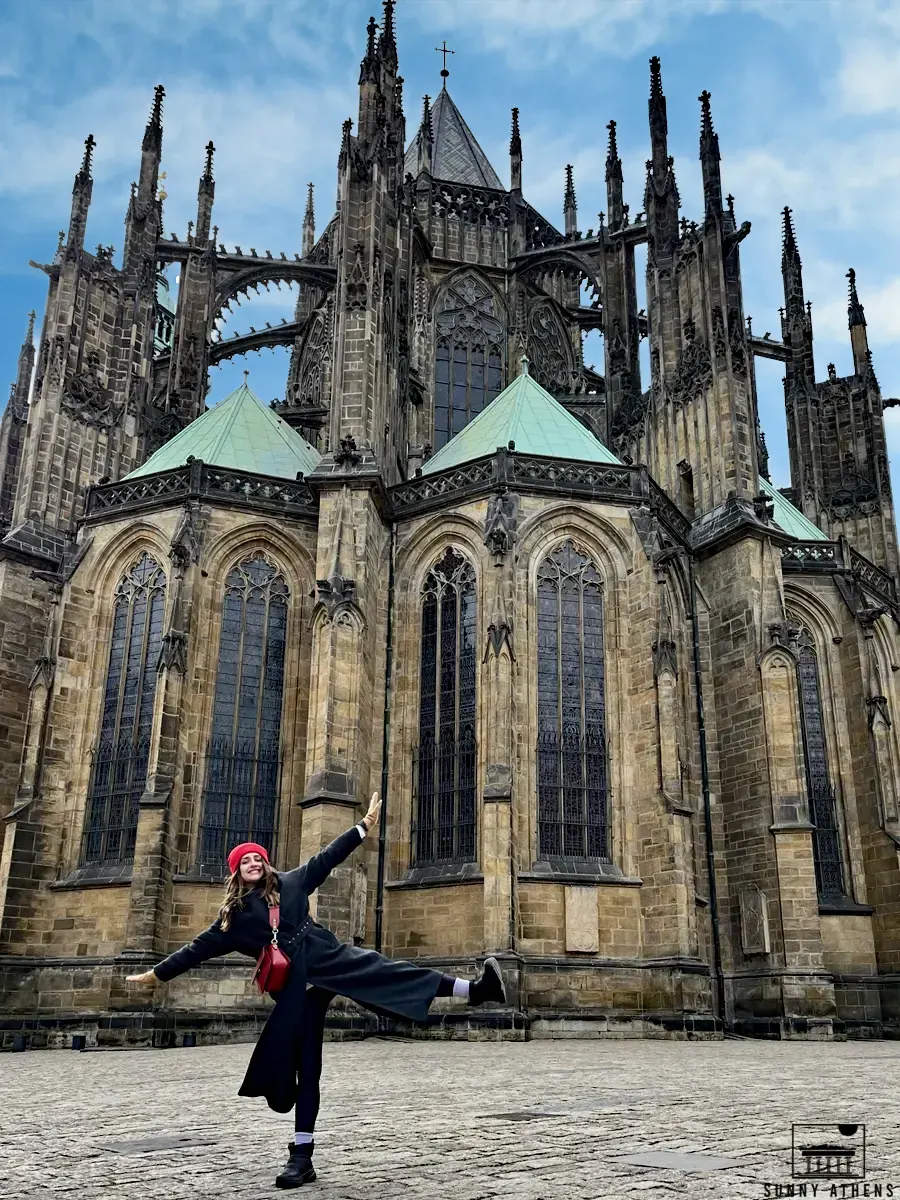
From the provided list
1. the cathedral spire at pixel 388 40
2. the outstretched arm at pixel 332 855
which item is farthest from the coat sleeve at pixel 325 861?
the cathedral spire at pixel 388 40

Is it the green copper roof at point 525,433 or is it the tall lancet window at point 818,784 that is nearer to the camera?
the green copper roof at point 525,433

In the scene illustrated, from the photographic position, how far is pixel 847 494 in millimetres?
34688

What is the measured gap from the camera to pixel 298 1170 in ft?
16.9

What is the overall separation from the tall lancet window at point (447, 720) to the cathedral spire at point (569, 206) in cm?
2239

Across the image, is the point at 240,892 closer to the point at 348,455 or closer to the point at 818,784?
the point at 348,455

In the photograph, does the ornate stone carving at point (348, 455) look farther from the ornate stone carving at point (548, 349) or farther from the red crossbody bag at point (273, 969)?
the red crossbody bag at point (273, 969)

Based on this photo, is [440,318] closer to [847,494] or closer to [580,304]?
[580,304]

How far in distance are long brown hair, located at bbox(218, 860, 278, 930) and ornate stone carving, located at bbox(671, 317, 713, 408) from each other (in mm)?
24707

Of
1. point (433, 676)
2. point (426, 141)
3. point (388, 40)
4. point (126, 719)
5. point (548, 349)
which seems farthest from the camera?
point (426, 141)

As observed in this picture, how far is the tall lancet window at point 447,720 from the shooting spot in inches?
891

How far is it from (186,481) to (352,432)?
12.5 ft

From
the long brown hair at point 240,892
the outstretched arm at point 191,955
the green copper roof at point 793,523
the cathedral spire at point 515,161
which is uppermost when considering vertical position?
the cathedral spire at point 515,161

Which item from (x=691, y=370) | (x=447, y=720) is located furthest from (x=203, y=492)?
(x=691, y=370)

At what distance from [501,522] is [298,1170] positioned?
61.3 ft
